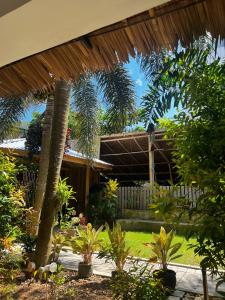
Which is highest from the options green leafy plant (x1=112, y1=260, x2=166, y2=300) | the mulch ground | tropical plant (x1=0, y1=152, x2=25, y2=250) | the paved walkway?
tropical plant (x1=0, y1=152, x2=25, y2=250)

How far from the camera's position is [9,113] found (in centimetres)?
1000

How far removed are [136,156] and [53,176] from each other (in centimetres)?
1094

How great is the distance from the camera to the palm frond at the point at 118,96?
27.7 ft

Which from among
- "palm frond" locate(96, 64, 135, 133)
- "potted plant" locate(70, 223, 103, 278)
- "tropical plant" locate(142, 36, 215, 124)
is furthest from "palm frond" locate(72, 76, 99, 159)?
"tropical plant" locate(142, 36, 215, 124)

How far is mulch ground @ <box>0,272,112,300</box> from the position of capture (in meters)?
4.16

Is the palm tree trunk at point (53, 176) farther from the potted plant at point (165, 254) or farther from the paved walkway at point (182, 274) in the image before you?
the potted plant at point (165, 254)

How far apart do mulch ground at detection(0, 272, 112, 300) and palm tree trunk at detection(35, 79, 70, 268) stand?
20.8 inches

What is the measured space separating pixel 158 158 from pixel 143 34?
14.5m

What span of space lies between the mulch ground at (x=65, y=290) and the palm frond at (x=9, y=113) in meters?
6.12

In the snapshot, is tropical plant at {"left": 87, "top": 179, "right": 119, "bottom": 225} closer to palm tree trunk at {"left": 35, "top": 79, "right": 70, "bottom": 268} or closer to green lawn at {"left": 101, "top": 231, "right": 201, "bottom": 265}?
green lawn at {"left": 101, "top": 231, "right": 201, "bottom": 265}

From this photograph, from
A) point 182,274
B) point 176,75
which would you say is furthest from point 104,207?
point 176,75

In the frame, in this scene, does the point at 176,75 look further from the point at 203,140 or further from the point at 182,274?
the point at 182,274

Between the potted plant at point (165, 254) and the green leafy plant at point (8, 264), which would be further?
the potted plant at point (165, 254)

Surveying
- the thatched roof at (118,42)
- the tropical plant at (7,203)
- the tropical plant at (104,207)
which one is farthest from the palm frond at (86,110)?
the thatched roof at (118,42)
